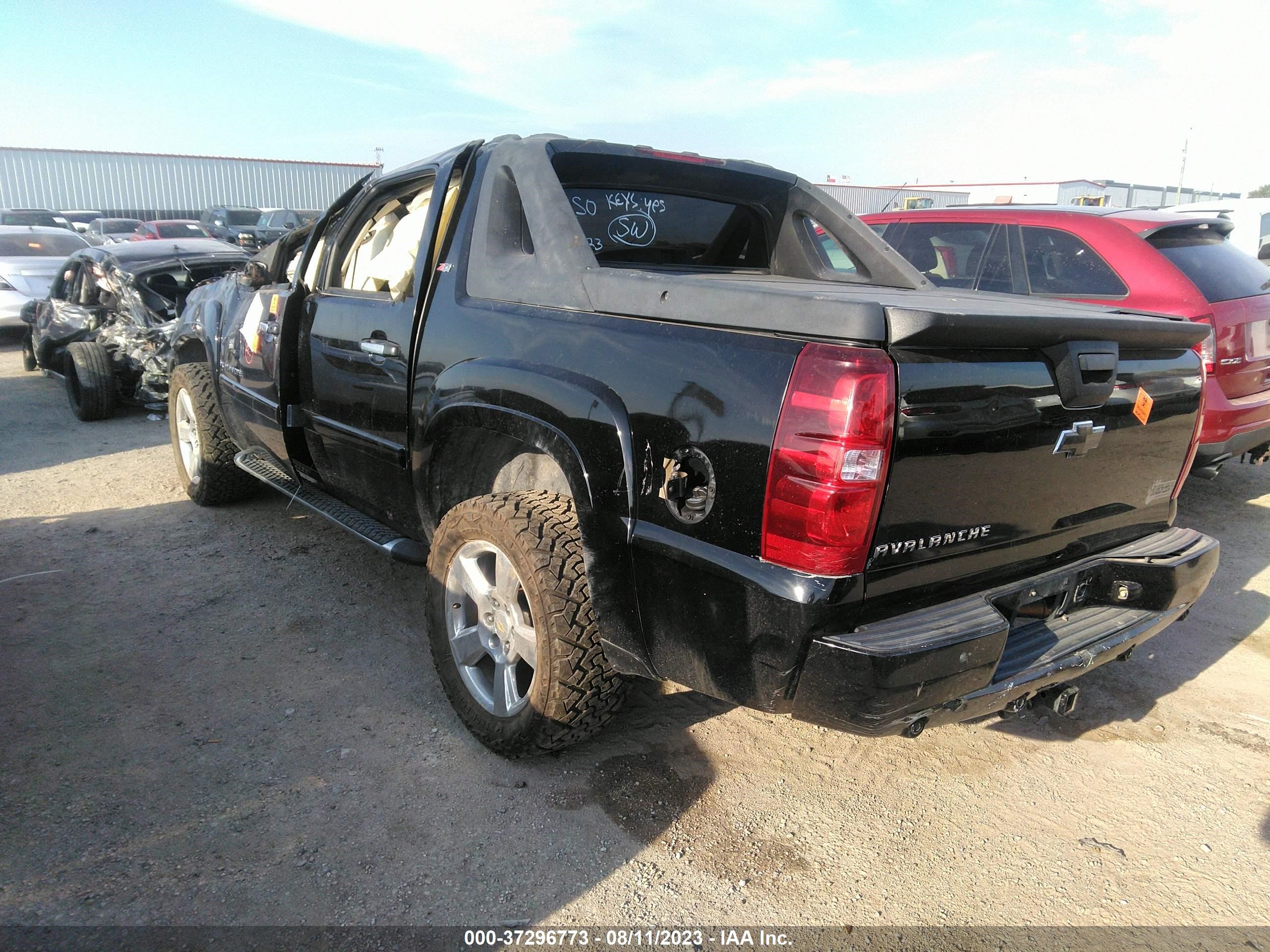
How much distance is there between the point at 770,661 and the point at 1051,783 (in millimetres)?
1398

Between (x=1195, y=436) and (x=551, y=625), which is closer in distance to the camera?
(x=551, y=625)

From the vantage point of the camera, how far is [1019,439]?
2109 mm

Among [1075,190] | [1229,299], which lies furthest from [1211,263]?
[1075,190]

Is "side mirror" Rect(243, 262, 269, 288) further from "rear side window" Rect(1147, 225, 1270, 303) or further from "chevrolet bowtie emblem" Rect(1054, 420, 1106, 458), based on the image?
"rear side window" Rect(1147, 225, 1270, 303)

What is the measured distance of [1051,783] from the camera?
9.11 ft

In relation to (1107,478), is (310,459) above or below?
below

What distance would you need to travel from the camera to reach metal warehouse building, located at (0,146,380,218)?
31906mm

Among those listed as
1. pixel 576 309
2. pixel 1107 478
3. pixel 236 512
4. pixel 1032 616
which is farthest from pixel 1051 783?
pixel 236 512

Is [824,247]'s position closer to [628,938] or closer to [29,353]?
[628,938]

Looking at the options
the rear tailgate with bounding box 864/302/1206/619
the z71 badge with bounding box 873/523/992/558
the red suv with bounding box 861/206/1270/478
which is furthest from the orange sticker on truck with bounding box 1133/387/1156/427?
the red suv with bounding box 861/206/1270/478

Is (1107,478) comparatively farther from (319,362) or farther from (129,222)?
(129,222)

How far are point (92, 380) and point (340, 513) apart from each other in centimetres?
505

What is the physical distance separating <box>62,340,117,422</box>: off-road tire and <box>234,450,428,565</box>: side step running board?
366 cm

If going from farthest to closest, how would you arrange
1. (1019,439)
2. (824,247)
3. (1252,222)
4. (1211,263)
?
(1252,222), (1211,263), (824,247), (1019,439)
